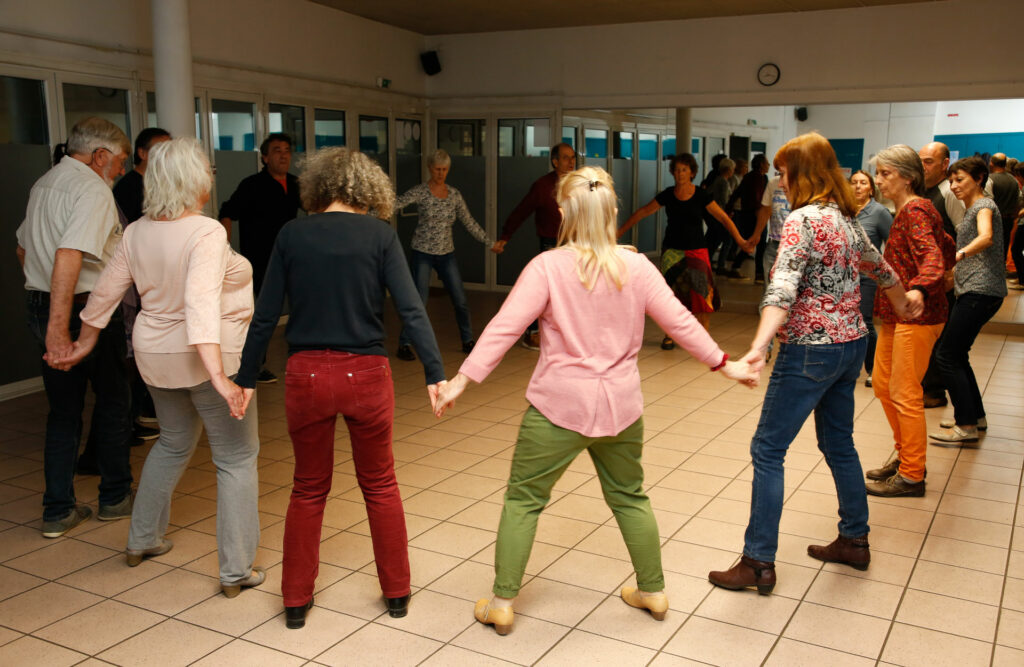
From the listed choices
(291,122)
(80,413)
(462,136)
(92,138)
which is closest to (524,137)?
(462,136)

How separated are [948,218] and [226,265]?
4.18m

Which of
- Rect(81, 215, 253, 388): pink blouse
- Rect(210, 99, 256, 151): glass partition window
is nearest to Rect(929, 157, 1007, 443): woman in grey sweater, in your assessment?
Rect(81, 215, 253, 388): pink blouse

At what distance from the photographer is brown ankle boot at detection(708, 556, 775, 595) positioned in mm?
3215

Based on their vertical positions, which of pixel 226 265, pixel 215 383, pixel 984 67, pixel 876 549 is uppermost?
pixel 984 67

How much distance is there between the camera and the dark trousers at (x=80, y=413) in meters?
3.79

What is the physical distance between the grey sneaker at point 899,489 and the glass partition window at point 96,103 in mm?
5646

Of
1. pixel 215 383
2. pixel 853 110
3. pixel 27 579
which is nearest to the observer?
pixel 215 383

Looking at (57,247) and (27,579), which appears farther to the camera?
(57,247)

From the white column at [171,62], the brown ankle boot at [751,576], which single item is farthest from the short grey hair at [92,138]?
the brown ankle boot at [751,576]

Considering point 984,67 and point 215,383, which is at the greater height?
point 984,67

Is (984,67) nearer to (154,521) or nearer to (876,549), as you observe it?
(876,549)

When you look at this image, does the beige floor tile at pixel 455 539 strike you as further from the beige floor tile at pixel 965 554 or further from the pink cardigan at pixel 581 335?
the beige floor tile at pixel 965 554

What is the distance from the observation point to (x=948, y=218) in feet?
17.3

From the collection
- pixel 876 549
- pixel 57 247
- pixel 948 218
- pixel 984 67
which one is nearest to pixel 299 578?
pixel 57 247
